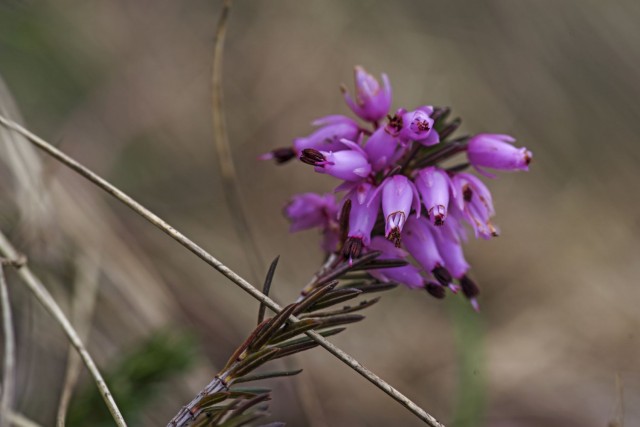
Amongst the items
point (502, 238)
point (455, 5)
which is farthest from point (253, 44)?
point (502, 238)

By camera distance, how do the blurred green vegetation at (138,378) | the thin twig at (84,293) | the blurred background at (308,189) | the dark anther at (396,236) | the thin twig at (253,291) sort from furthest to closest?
the blurred background at (308,189), the thin twig at (84,293), the blurred green vegetation at (138,378), the thin twig at (253,291), the dark anther at (396,236)

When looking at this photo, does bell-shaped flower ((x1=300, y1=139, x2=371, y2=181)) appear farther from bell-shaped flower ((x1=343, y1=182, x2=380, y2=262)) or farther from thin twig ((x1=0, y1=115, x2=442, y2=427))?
thin twig ((x1=0, y1=115, x2=442, y2=427))

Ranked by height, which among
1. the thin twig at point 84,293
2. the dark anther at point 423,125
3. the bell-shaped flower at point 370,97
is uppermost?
the thin twig at point 84,293

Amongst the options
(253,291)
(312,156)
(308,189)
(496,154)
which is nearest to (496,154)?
(496,154)

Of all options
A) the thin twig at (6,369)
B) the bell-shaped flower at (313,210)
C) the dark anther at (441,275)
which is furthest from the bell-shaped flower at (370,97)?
the thin twig at (6,369)

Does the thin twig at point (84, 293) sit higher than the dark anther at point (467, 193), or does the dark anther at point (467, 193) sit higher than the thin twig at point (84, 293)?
the thin twig at point (84, 293)

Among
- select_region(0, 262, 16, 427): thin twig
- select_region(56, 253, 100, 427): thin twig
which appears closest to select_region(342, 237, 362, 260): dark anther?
select_region(0, 262, 16, 427): thin twig

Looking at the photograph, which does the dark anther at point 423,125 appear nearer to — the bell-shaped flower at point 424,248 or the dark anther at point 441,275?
the bell-shaped flower at point 424,248
